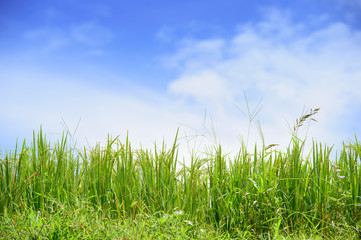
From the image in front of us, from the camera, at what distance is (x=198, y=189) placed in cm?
412

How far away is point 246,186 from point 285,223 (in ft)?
1.88

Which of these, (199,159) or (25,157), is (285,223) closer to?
(199,159)

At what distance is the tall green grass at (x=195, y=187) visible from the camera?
12.4 ft

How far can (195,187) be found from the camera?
13.2 ft

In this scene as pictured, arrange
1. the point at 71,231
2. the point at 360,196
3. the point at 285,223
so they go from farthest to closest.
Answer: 1. the point at 360,196
2. the point at 285,223
3. the point at 71,231

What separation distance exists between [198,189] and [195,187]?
111 millimetres

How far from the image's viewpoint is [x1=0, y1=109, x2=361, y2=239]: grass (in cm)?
374

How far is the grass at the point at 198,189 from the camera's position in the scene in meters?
3.74

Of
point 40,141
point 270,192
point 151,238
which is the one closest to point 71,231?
point 151,238

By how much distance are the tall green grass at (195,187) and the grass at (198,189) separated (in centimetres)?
1

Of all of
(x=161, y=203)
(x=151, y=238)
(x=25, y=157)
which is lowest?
(x=151, y=238)

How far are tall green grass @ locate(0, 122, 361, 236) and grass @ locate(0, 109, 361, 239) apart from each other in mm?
12

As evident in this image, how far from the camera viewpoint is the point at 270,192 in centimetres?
380

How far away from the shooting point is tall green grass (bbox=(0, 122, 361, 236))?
3793mm
